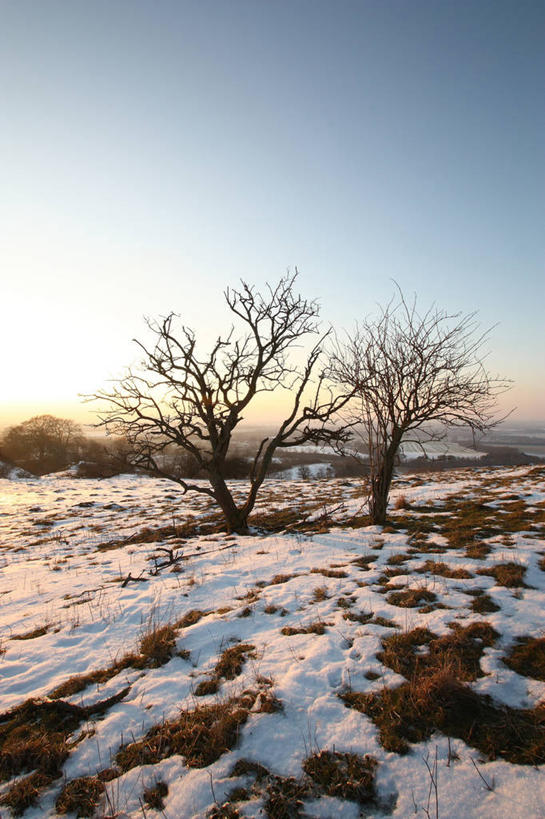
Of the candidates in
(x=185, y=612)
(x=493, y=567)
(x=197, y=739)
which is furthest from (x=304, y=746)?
(x=493, y=567)

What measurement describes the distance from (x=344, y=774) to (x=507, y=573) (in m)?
4.46

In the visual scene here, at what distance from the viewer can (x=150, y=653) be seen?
4559 millimetres

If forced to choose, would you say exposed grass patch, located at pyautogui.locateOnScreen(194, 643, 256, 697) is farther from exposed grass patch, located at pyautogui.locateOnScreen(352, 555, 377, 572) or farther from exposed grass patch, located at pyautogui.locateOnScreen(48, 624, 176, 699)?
exposed grass patch, located at pyautogui.locateOnScreen(352, 555, 377, 572)

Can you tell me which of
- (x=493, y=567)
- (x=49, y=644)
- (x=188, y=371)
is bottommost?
(x=49, y=644)

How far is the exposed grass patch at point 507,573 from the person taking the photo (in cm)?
543

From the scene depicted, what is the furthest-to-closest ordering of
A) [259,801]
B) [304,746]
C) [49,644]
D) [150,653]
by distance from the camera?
[49,644]
[150,653]
[304,746]
[259,801]

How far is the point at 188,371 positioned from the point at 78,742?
8.67m

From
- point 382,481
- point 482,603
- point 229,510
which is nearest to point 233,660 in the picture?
point 482,603

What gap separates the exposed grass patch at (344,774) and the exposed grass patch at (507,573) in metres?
3.92

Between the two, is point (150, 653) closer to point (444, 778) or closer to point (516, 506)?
point (444, 778)

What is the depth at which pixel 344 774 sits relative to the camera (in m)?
2.71

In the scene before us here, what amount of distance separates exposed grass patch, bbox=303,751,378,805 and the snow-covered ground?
0.06 meters

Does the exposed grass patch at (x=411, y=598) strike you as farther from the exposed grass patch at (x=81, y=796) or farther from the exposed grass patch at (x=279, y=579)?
the exposed grass patch at (x=81, y=796)

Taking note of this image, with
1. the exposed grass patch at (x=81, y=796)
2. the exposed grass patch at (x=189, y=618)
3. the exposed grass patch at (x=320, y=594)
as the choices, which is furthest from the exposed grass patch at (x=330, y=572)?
the exposed grass patch at (x=81, y=796)
